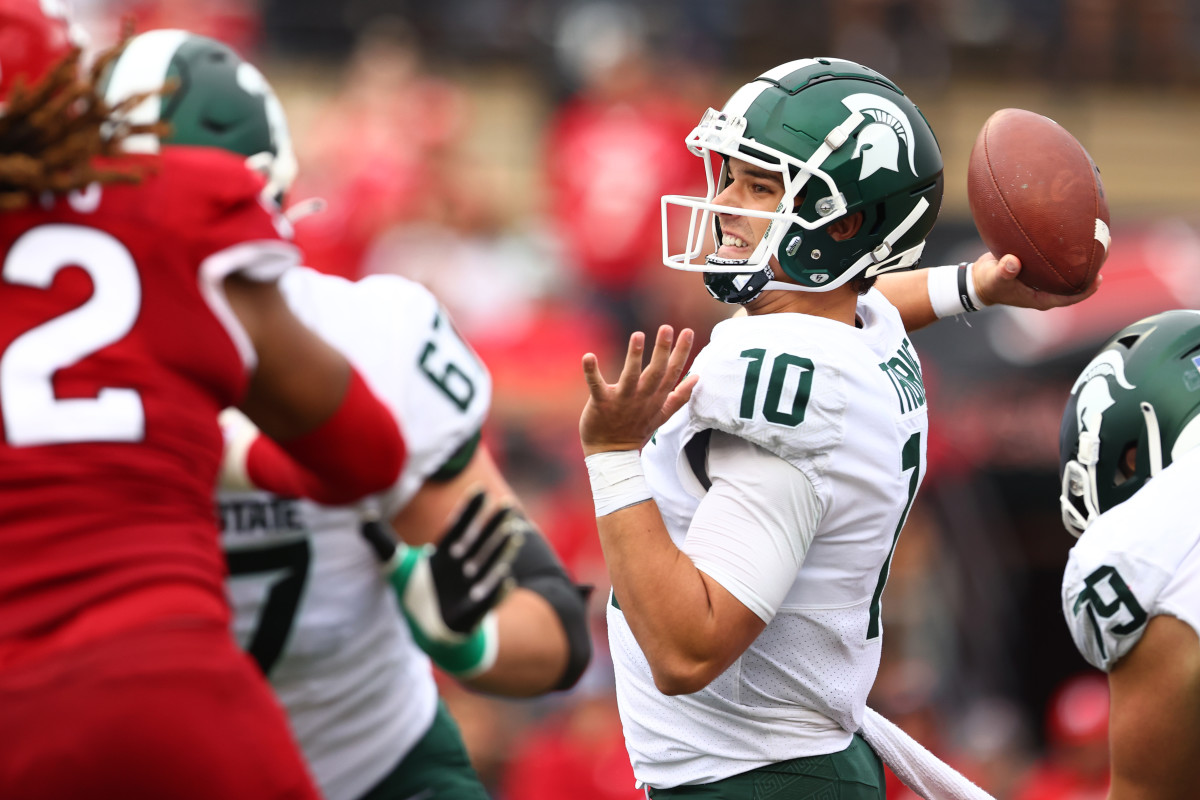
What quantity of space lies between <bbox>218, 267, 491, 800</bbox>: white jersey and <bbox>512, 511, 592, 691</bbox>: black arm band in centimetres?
27

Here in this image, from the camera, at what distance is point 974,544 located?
8242mm

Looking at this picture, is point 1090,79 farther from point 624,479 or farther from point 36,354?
point 36,354

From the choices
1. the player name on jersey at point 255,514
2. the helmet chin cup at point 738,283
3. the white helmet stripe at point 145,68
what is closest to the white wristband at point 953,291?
the helmet chin cup at point 738,283

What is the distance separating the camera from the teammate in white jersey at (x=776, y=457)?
2402 mm

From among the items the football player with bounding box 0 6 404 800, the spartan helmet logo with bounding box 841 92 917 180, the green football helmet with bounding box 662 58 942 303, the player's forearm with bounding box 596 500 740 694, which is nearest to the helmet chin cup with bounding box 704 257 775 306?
the green football helmet with bounding box 662 58 942 303

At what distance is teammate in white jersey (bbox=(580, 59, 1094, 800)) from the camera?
7.88ft

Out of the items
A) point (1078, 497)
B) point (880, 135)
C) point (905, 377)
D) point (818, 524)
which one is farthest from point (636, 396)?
point (1078, 497)

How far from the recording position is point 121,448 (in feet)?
6.57

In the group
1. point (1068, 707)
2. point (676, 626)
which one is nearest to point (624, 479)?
point (676, 626)

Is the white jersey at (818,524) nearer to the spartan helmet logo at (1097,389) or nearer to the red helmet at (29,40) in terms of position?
the spartan helmet logo at (1097,389)

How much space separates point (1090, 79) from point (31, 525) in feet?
31.9

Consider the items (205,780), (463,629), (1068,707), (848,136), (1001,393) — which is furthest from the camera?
(1001,393)

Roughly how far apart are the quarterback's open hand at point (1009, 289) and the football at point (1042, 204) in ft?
0.07

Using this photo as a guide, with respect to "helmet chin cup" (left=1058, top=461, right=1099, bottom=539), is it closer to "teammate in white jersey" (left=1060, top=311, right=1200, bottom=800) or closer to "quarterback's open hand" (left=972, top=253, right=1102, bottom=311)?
"teammate in white jersey" (left=1060, top=311, right=1200, bottom=800)
